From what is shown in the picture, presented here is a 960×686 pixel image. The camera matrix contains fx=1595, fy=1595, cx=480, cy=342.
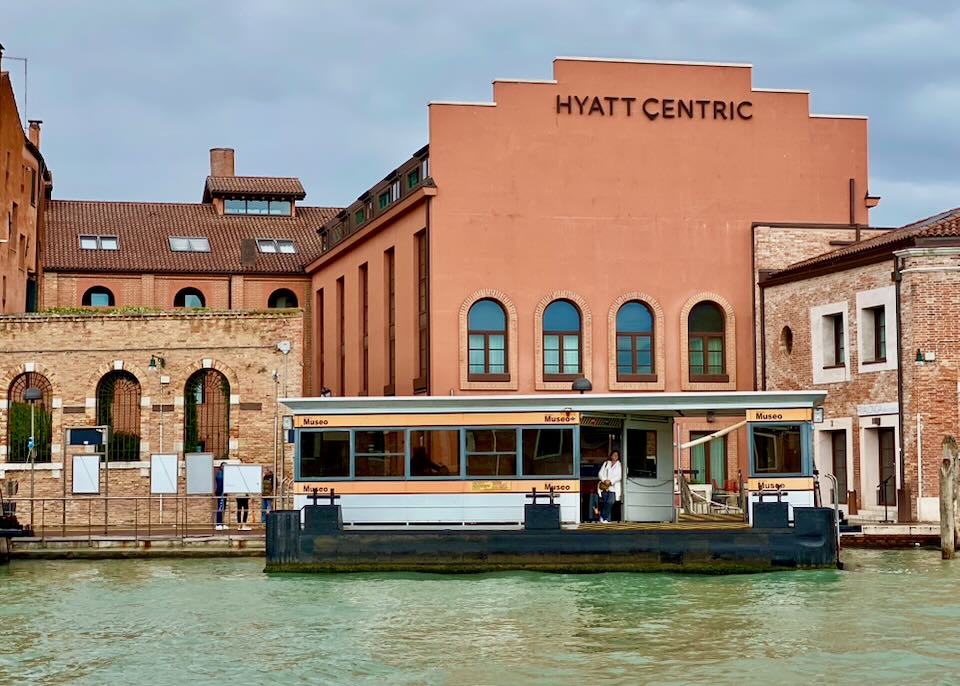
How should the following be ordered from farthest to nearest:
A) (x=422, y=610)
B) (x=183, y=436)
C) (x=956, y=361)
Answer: (x=183, y=436)
(x=956, y=361)
(x=422, y=610)

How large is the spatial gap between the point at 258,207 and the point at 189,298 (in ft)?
24.2

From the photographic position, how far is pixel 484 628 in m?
22.9

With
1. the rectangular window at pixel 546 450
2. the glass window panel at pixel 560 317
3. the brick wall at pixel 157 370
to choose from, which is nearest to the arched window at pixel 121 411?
the brick wall at pixel 157 370

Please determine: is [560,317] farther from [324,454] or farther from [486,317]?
[324,454]

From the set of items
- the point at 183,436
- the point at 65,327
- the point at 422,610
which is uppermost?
the point at 65,327

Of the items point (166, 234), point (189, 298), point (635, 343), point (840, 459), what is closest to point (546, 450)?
point (840, 459)

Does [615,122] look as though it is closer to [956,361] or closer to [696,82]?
[696,82]

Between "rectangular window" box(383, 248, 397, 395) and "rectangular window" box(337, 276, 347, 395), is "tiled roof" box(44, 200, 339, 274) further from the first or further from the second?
"rectangular window" box(383, 248, 397, 395)

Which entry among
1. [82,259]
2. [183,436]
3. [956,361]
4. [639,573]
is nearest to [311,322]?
[82,259]

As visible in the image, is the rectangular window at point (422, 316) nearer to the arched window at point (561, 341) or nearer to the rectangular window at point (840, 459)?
the arched window at point (561, 341)

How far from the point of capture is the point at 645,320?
142 ft

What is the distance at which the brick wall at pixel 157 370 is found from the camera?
40.8 metres

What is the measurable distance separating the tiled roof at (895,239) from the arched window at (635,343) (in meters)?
3.72

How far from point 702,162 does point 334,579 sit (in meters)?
19.2
